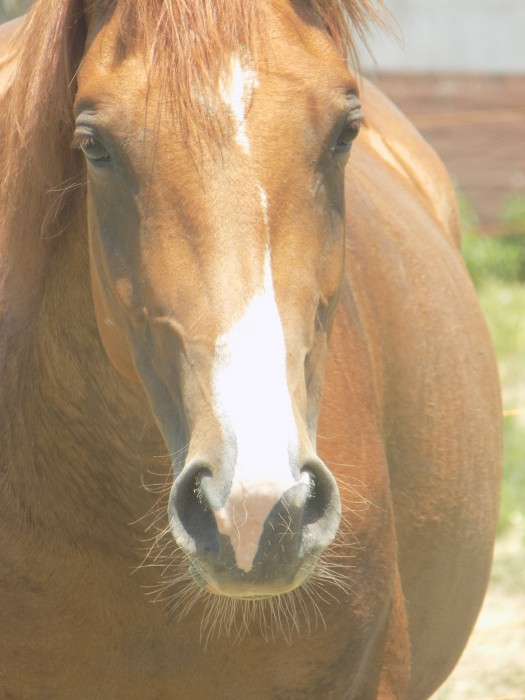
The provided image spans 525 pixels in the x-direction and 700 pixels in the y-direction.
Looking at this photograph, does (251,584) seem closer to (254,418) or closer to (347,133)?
(254,418)

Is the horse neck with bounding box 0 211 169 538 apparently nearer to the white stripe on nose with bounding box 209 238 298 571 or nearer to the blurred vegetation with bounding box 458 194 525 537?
the white stripe on nose with bounding box 209 238 298 571

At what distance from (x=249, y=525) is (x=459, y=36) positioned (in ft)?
33.6

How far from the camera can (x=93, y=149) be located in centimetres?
212

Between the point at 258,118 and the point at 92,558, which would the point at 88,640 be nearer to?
the point at 92,558

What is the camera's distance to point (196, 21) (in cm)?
209

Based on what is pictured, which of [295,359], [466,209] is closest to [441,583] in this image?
[295,359]

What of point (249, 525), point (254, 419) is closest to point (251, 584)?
point (249, 525)

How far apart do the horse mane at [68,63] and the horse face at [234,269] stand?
0.04m

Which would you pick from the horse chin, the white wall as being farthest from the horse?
the white wall

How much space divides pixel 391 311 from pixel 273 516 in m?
1.54

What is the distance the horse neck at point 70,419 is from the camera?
248 cm

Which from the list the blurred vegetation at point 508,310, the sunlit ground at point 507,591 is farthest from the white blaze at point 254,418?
the blurred vegetation at point 508,310

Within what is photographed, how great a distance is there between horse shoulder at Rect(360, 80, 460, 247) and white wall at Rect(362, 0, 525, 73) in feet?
21.2

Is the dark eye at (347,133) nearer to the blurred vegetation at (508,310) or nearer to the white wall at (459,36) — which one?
the blurred vegetation at (508,310)
